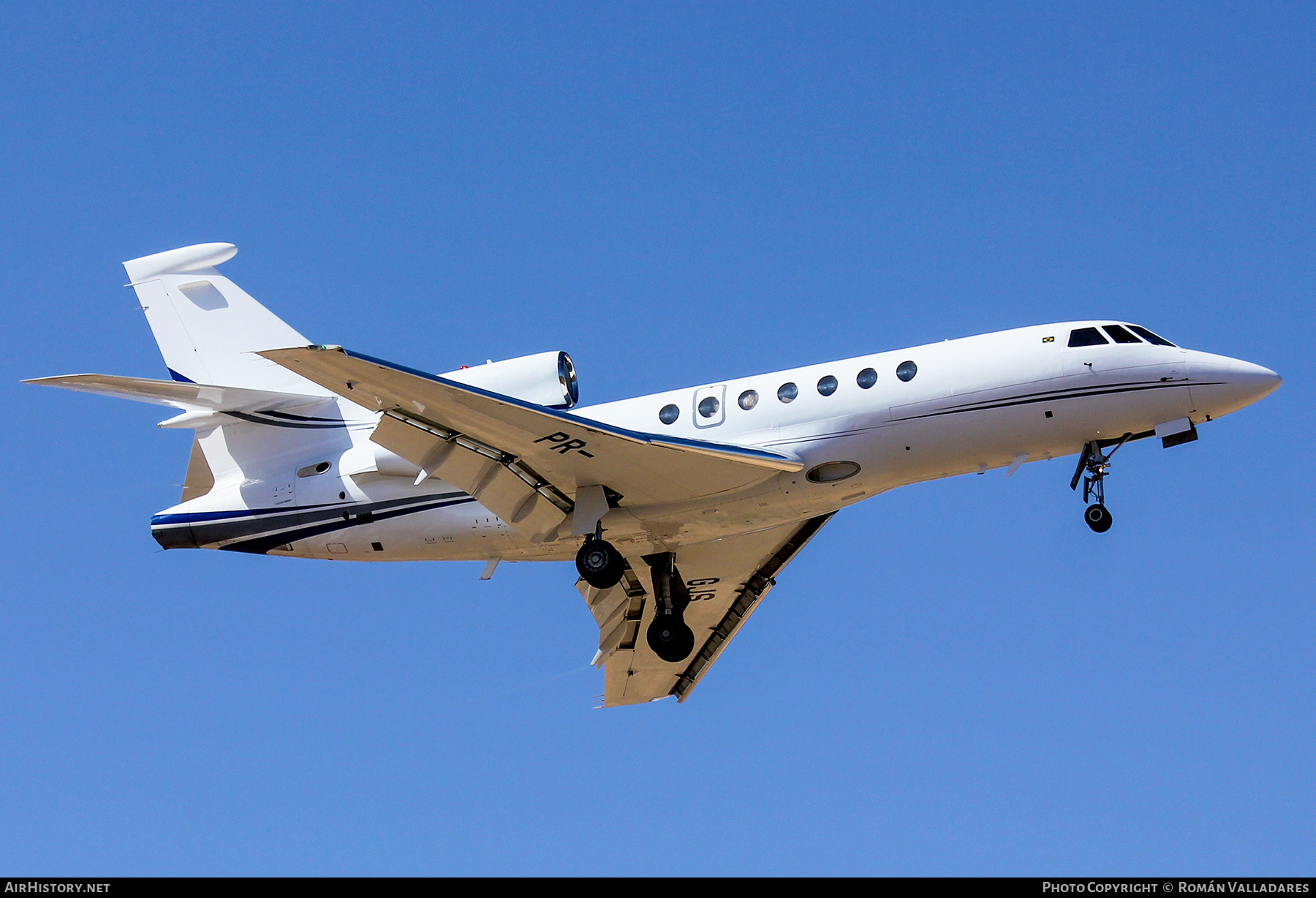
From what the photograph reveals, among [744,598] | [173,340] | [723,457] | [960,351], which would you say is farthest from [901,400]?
[173,340]

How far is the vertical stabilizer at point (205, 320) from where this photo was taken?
70.7 feet

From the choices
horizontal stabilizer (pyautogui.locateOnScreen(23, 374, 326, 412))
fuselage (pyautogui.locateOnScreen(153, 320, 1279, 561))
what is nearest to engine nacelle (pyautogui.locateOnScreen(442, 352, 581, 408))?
fuselage (pyautogui.locateOnScreen(153, 320, 1279, 561))

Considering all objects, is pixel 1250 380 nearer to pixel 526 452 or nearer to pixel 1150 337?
pixel 1150 337

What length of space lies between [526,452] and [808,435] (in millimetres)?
3813

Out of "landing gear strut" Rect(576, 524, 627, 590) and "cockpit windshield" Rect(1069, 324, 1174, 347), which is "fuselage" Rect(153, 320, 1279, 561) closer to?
"cockpit windshield" Rect(1069, 324, 1174, 347)

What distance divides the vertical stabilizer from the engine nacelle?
154 inches

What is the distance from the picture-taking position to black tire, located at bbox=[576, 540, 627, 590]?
61.3 ft

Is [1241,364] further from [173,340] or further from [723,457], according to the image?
[173,340]

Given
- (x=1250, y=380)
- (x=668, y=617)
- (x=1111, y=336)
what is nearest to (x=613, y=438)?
(x=668, y=617)

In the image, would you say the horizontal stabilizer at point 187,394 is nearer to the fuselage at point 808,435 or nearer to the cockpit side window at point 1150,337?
the fuselage at point 808,435

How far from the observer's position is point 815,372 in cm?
1888

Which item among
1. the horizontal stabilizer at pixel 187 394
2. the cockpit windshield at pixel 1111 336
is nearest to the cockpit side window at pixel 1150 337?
the cockpit windshield at pixel 1111 336

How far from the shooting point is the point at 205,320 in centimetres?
2175

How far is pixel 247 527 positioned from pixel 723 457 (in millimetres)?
7254
